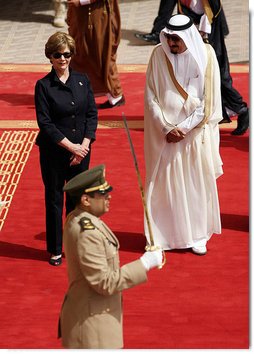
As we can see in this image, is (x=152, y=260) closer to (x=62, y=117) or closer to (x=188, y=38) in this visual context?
(x=62, y=117)

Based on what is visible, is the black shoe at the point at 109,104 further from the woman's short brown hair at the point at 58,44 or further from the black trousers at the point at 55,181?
the woman's short brown hair at the point at 58,44

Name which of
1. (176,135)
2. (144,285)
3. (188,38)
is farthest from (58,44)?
(144,285)

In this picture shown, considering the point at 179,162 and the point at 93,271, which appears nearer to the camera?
the point at 93,271

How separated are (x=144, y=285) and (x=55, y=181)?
1042 millimetres

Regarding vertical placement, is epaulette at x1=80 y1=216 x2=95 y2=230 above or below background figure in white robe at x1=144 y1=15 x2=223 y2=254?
above

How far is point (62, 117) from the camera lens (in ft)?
28.9

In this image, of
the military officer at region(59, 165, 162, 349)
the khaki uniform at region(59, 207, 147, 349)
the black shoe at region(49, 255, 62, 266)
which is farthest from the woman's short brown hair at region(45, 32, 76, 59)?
the khaki uniform at region(59, 207, 147, 349)

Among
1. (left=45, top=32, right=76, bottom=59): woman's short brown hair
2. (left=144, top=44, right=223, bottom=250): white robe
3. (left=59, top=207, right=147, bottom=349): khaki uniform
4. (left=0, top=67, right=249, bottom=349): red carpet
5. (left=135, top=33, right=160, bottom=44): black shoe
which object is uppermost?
(left=45, top=32, right=76, bottom=59): woman's short brown hair

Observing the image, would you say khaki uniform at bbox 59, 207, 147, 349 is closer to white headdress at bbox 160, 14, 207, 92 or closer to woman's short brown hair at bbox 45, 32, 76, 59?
woman's short brown hair at bbox 45, 32, 76, 59

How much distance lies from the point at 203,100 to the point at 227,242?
49.3 inches

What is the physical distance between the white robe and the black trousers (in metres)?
0.58

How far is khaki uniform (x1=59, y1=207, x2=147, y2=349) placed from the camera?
6.44m

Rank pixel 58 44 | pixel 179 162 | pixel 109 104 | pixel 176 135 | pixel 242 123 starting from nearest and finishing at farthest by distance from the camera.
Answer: pixel 58 44
pixel 176 135
pixel 179 162
pixel 242 123
pixel 109 104

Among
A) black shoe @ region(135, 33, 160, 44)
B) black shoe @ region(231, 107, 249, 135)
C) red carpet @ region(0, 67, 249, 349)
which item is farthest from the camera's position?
black shoe @ region(135, 33, 160, 44)
